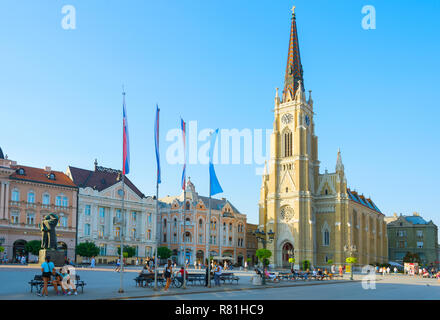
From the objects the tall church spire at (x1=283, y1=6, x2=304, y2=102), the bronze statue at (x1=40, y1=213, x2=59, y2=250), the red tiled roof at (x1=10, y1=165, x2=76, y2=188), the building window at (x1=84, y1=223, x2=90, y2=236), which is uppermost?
the tall church spire at (x1=283, y1=6, x2=304, y2=102)

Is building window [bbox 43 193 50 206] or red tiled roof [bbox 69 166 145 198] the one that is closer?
building window [bbox 43 193 50 206]

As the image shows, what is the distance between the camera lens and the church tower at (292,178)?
85812 millimetres

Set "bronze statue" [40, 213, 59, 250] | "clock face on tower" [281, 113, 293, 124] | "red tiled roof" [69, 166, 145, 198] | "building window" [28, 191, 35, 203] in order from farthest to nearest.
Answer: "clock face on tower" [281, 113, 293, 124], "red tiled roof" [69, 166, 145, 198], "building window" [28, 191, 35, 203], "bronze statue" [40, 213, 59, 250]

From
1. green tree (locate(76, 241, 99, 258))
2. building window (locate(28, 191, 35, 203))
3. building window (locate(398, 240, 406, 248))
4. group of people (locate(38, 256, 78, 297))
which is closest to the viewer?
group of people (locate(38, 256, 78, 297))

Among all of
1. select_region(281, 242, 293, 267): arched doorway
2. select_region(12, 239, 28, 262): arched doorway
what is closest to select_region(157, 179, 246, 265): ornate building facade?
select_region(281, 242, 293, 267): arched doorway

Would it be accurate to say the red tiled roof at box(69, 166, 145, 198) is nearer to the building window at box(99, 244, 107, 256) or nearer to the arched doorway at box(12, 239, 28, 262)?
the building window at box(99, 244, 107, 256)

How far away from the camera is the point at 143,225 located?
270 ft

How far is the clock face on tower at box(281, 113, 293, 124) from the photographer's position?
3625 inches

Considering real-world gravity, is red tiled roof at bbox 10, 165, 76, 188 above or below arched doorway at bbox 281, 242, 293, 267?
above

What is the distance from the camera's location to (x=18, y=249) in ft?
210

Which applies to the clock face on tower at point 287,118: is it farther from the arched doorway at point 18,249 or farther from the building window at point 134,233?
the arched doorway at point 18,249

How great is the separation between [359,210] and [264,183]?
65.3 ft

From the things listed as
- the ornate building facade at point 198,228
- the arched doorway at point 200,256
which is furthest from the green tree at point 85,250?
the arched doorway at point 200,256
